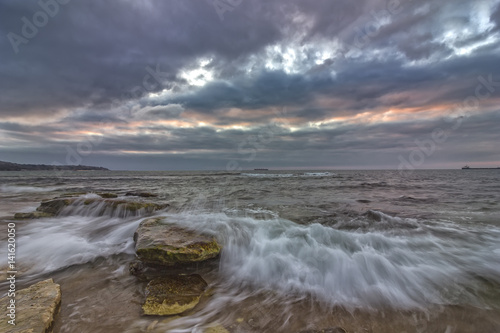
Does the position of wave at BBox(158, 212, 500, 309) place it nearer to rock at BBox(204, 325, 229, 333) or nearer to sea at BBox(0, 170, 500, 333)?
sea at BBox(0, 170, 500, 333)

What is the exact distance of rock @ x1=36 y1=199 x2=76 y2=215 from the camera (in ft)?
31.6

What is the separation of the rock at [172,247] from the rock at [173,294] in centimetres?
45

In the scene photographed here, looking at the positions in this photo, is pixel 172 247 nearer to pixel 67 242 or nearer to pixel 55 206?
pixel 67 242

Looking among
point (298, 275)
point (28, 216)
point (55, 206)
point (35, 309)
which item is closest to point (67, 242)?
point (35, 309)

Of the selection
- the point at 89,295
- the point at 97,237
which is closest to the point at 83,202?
the point at 97,237

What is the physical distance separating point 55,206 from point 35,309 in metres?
9.06

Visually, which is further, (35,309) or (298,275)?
(298,275)

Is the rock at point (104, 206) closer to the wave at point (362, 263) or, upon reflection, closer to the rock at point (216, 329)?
the wave at point (362, 263)

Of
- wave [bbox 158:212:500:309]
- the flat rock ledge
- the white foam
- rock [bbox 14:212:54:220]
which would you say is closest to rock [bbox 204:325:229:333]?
wave [bbox 158:212:500:309]

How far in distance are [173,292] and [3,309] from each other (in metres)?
2.01

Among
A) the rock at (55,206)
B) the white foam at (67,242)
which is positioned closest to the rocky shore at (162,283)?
the white foam at (67,242)

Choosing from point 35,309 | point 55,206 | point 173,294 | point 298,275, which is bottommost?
point 298,275

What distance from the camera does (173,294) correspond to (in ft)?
11.5

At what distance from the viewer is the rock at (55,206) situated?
9.62m
